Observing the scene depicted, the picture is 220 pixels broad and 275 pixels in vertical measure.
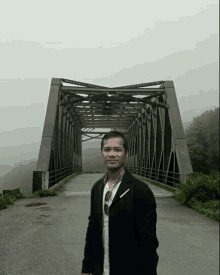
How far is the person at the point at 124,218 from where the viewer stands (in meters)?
1.57

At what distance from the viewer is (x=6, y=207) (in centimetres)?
651

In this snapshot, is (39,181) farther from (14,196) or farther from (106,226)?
(106,226)

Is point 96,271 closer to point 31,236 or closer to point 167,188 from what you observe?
point 31,236

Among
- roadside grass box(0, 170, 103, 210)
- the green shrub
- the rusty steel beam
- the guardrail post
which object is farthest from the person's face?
the rusty steel beam

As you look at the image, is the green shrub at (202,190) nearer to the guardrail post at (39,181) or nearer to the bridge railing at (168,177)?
the bridge railing at (168,177)

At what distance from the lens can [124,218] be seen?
161 cm

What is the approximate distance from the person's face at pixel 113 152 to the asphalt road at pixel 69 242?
2107mm

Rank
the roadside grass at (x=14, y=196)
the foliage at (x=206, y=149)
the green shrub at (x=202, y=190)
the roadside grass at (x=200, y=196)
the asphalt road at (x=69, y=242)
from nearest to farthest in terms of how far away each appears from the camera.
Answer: the asphalt road at (x=69, y=242), the roadside grass at (x=200, y=196), the roadside grass at (x=14, y=196), the green shrub at (x=202, y=190), the foliage at (x=206, y=149)

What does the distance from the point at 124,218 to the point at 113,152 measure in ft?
1.30

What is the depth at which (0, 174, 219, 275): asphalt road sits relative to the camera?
335 centimetres

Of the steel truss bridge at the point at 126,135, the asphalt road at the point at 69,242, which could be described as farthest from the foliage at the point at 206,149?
the asphalt road at the point at 69,242

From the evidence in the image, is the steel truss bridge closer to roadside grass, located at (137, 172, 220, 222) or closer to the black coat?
roadside grass, located at (137, 172, 220, 222)

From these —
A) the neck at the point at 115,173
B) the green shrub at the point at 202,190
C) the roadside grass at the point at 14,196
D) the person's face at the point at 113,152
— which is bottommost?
the roadside grass at the point at 14,196

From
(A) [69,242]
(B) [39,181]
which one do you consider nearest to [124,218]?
(A) [69,242]
